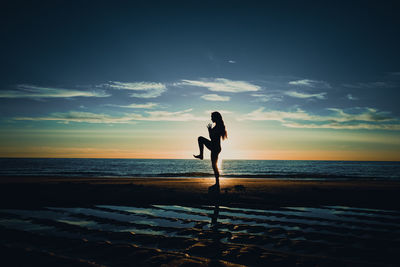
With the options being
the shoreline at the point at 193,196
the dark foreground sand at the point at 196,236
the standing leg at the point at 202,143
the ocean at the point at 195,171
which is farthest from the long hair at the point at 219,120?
the ocean at the point at 195,171

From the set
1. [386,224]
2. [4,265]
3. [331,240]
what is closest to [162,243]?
[4,265]

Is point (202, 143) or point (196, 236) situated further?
point (202, 143)

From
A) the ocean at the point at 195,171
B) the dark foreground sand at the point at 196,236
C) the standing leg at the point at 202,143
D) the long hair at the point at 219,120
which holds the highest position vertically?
the long hair at the point at 219,120

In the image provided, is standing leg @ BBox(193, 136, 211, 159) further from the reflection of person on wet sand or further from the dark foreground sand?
the dark foreground sand

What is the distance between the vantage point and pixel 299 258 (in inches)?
139

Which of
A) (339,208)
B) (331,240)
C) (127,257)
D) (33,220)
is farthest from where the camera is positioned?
(339,208)

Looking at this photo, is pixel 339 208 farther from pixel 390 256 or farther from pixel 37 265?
pixel 37 265

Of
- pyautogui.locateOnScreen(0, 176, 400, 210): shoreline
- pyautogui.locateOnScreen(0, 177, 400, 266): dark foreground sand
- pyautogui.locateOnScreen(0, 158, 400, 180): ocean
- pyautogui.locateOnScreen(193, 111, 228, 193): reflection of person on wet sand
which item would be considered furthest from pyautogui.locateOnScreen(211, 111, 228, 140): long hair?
pyautogui.locateOnScreen(0, 158, 400, 180): ocean

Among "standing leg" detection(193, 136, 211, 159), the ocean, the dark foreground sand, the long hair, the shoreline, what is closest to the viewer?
the dark foreground sand

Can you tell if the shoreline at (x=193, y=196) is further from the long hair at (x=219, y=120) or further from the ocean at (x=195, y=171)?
the ocean at (x=195, y=171)

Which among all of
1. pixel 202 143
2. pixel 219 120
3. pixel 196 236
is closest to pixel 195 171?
pixel 202 143

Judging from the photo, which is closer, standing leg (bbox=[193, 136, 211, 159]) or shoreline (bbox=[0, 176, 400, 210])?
shoreline (bbox=[0, 176, 400, 210])

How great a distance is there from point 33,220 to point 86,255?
350cm

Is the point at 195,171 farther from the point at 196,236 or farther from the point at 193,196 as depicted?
the point at 196,236
